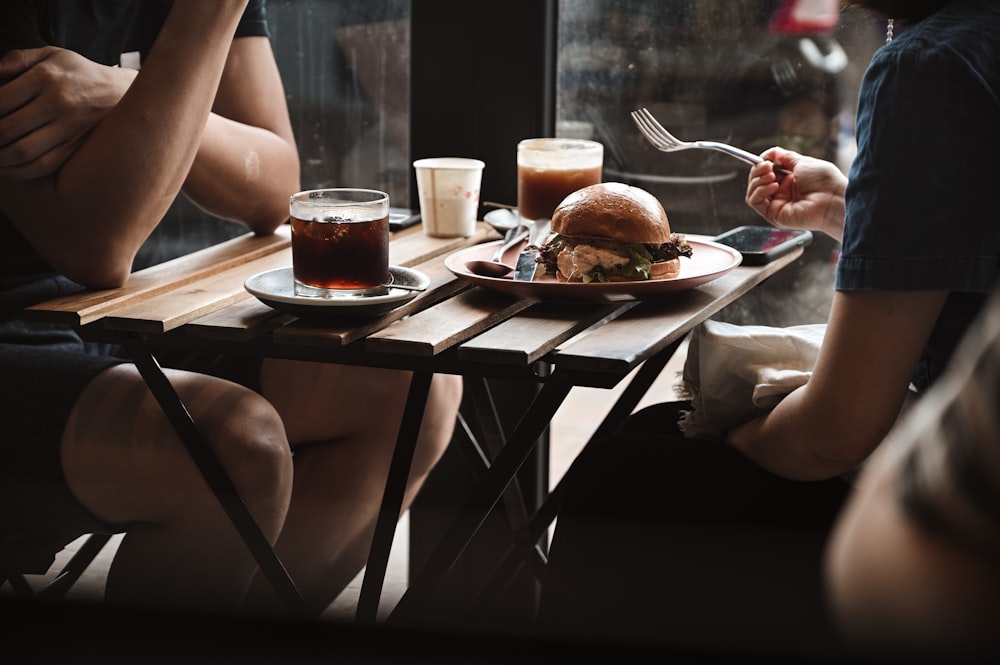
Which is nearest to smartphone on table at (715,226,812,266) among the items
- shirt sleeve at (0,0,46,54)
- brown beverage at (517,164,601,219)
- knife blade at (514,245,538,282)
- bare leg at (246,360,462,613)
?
brown beverage at (517,164,601,219)

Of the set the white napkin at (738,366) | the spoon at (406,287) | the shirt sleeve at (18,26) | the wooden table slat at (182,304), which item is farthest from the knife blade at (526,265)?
the shirt sleeve at (18,26)

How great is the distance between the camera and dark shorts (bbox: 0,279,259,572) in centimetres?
132

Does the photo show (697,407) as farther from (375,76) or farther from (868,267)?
(375,76)

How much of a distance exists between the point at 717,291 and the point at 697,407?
0.56ft

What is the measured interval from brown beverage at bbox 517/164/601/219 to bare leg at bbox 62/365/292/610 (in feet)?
1.64

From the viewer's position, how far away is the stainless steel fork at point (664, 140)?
61.1 inches

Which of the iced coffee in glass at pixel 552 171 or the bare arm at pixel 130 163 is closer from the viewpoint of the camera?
the bare arm at pixel 130 163

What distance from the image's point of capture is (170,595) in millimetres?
1373

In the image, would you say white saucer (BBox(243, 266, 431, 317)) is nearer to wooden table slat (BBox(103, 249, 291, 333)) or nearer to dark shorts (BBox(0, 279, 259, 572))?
wooden table slat (BBox(103, 249, 291, 333))

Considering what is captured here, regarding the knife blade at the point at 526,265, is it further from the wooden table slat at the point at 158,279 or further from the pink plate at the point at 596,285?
the wooden table slat at the point at 158,279

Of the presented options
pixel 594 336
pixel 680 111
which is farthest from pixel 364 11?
pixel 594 336

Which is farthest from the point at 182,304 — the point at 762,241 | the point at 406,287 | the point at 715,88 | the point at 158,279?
the point at 715,88

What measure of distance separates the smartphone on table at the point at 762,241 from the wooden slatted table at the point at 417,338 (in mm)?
81

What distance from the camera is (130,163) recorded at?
1.34 m
